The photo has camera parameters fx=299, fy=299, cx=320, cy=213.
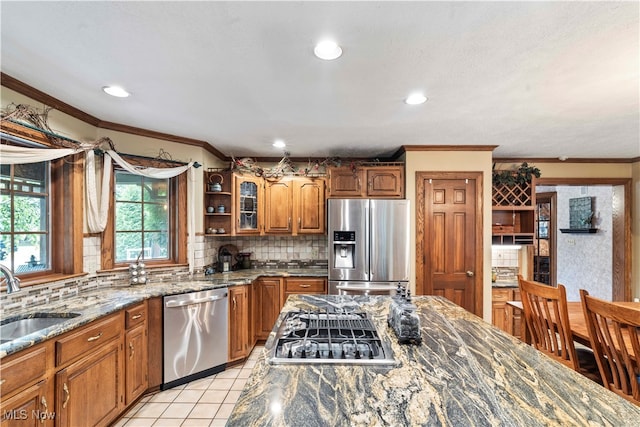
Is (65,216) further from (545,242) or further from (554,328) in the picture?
(545,242)

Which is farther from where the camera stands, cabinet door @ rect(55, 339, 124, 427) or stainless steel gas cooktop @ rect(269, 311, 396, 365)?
cabinet door @ rect(55, 339, 124, 427)

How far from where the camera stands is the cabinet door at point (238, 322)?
3.16m

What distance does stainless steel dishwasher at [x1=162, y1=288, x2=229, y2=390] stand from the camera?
2.70 metres

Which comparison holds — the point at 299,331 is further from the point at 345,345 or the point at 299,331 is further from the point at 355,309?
the point at 355,309

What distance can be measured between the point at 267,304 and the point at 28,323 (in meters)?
2.21

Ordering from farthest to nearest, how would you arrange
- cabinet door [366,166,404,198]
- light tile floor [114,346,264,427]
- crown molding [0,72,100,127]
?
cabinet door [366,166,404,198] < light tile floor [114,346,264,427] < crown molding [0,72,100,127]

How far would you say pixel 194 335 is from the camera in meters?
2.84

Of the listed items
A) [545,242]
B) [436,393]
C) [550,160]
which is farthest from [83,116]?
[545,242]

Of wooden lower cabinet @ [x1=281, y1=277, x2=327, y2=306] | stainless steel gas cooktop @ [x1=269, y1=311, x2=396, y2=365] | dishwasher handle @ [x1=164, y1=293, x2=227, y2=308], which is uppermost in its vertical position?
stainless steel gas cooktop @ [x1=269, y1=311, x2=396, y2=365]

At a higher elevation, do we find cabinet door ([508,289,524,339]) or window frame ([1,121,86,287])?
window frame ([1,121,86,287])

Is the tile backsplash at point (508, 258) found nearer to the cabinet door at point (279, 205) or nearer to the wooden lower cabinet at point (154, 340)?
the cabinet door at point (279, 205)

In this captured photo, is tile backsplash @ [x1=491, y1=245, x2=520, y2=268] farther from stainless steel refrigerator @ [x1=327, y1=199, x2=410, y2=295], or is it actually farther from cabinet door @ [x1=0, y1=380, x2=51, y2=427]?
cabinet door @ [x1=0, y1=380, x2=51, y2=427]

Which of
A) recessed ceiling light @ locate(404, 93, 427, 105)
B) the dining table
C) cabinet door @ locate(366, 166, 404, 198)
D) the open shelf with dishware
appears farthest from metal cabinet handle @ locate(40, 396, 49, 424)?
cabinet door @ locate(366, 166, 404, 198)

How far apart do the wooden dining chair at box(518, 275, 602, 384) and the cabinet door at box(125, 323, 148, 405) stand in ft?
9.83
